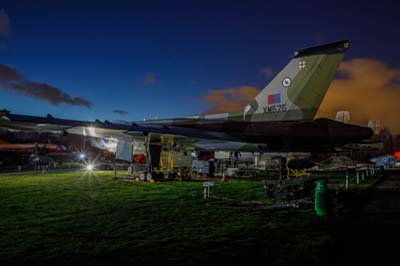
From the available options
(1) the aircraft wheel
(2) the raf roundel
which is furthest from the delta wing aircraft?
(1) the aircraft wheel

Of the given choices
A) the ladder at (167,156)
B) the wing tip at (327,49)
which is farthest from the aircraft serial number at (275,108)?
the ladder at (167,156)

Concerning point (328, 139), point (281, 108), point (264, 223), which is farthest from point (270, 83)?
point (264, 223)

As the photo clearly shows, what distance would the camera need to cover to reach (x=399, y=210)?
331 inches

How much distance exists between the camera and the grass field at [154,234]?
4.38 m

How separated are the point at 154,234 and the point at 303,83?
990cm

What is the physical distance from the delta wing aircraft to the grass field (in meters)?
4.25

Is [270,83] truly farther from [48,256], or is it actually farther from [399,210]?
[48,256]

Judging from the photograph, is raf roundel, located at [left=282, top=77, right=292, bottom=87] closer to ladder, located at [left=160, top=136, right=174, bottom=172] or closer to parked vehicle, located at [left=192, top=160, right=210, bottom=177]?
ladder, located at [left=160, top=136, right=174, bottom=172]

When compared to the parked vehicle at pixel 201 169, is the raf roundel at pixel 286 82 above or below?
above

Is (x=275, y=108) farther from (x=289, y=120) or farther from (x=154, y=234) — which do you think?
(x=154, y=234)

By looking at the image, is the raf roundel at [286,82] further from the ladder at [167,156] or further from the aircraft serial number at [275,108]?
the ladder at [167,156]

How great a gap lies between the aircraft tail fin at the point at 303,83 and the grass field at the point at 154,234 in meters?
5.29

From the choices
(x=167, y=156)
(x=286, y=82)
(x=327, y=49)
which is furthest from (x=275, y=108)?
(x=167, y=156)

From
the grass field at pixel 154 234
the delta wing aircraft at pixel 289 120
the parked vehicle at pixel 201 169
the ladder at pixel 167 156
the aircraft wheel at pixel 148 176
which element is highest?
the delta wing aircraft at pixel 289 120
